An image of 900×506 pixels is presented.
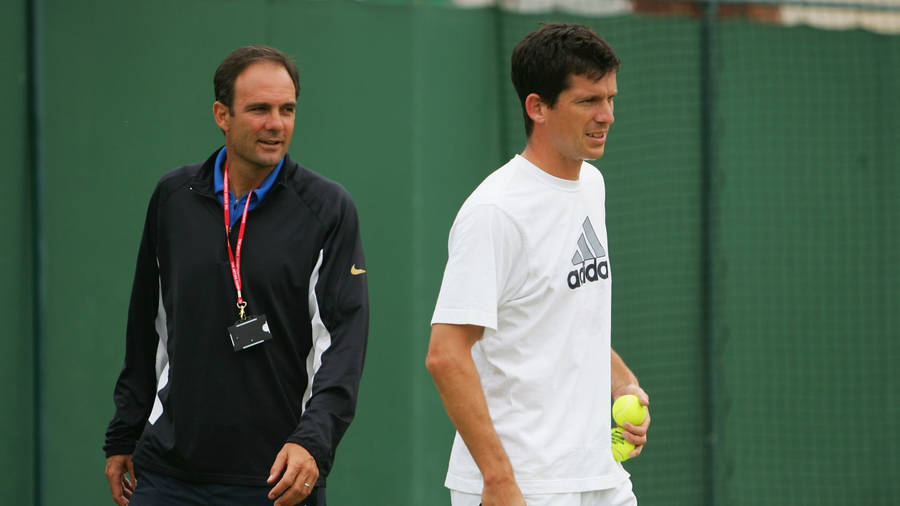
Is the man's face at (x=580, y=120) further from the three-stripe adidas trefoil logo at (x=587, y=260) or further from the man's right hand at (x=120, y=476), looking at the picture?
the man's right hand at (x=120, y=476)

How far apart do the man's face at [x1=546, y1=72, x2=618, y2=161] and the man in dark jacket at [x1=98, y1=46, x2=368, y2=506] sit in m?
0.77

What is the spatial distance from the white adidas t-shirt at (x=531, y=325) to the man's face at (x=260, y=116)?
2.64ft

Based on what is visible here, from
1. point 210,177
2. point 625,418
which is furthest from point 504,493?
point 210,177

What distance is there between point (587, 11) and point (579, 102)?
397cm

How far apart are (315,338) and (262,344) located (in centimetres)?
18

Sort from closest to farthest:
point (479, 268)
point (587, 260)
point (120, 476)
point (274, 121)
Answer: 1. point (479, 268)
2. point (587, 260)
3. point (274, 121)
4. point (120, 476)

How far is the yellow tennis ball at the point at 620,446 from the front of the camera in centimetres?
392

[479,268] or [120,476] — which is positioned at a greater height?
[479,268]

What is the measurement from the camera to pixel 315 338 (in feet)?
13.0

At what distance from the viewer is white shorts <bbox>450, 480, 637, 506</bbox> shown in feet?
11.6

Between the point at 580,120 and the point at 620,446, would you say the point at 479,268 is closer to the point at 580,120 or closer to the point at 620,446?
the point at 580,120

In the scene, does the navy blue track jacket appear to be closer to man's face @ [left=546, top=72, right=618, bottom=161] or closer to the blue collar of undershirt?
the blue collar of undershirt

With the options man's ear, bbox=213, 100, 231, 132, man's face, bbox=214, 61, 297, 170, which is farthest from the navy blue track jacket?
man's ear, bbox=213, 100, 231, 132

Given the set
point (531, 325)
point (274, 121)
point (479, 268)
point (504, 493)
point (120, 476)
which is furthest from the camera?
point (120, 476)
